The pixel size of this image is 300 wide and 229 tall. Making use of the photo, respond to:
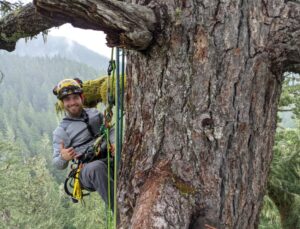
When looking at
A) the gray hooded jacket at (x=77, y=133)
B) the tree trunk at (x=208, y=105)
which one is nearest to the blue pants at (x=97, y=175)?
the gray hooded jacket at (x=77, y=133)

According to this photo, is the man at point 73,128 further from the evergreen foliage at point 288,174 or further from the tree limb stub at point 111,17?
the evergreen foliage at point 288,174

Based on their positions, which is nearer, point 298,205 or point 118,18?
point 118,18

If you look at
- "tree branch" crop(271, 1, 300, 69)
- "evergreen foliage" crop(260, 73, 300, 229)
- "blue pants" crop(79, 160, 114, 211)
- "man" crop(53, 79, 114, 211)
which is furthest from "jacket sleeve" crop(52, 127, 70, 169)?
"evergreen foliage" crop(260, 73, 300, 229)

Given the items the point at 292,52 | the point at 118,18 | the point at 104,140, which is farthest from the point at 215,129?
the point at 104,140

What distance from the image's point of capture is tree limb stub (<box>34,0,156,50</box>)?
2035 mm

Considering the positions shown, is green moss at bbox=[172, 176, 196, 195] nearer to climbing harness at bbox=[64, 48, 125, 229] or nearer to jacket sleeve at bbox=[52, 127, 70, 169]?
climbing harness at bbox=[64, 48, 125, 229]

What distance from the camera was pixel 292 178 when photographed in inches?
345

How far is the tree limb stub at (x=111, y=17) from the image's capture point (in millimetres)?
2035

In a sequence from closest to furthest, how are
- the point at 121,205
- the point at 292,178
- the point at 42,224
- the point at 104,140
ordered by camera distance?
Answer: 1. the point at 121,205
2. the point at 104,140
3. the point at 292,178
4. the point at 42,224

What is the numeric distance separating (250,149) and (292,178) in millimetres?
6906

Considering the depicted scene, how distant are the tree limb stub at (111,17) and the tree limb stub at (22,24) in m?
1.95

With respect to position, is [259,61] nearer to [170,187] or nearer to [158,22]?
[158,22]

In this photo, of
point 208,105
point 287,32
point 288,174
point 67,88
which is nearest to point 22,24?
point 67,88

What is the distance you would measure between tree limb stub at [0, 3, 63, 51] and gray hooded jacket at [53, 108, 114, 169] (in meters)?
0.97
